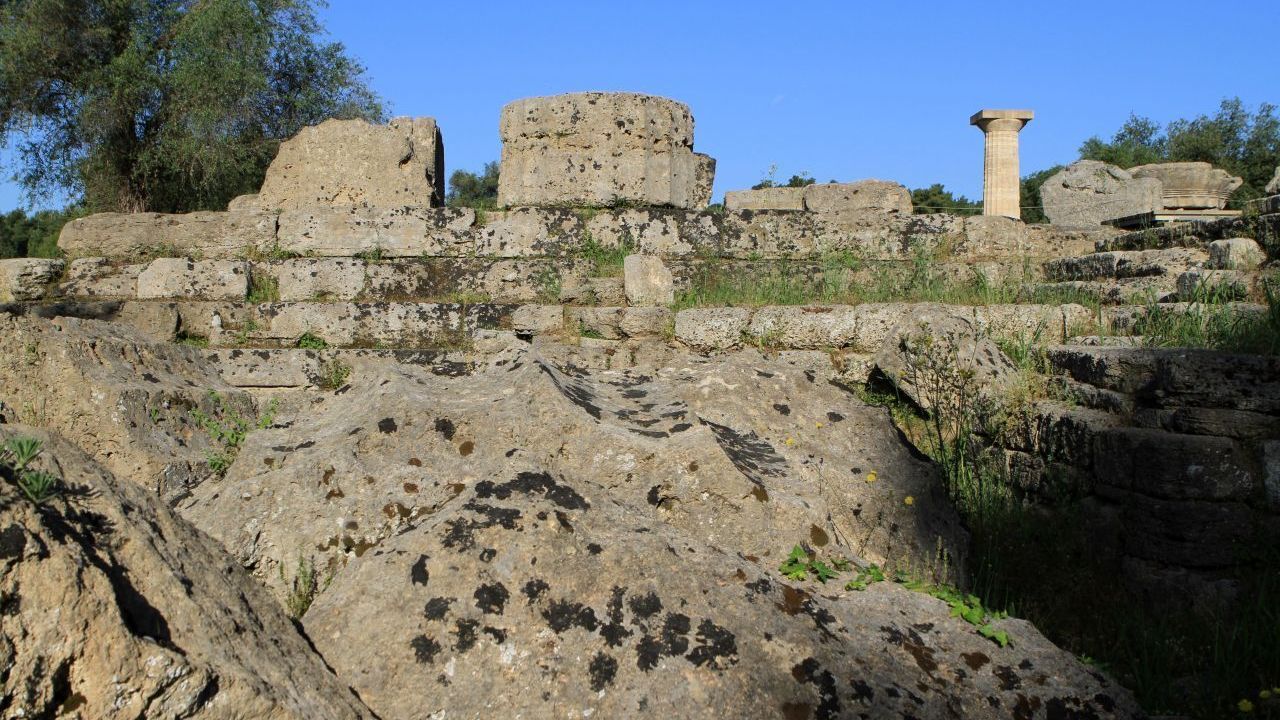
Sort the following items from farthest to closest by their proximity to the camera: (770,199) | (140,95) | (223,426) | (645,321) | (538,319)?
1. (140,95)
2. (770,199)
3. (538,319)
4. (645,321)
5. (223,426)

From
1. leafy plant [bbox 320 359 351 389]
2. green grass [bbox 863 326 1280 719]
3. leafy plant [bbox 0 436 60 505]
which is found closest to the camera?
leafy plant [bbox 0 436 60 505]

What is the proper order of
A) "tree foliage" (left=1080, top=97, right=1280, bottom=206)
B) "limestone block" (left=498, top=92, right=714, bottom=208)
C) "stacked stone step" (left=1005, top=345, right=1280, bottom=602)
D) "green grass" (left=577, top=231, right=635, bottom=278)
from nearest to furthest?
"stacked stone step" (left=1005, top=345, right=1280, bottom=602)
"green grass" (left=577, top=231, right=635, bottom=278)
"limestone block" (left=498, top=92, right=714, bottom=208)
"tree foliage" (left=1080, top=97, right=1280, bottom=206)

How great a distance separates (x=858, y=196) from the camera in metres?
12.3

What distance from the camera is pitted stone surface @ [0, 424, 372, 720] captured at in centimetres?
194

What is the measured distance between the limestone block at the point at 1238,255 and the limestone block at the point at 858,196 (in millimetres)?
4285

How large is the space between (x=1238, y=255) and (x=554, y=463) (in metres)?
5.84

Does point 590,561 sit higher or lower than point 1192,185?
lower

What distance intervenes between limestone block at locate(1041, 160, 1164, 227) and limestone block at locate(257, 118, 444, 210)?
1628 cm

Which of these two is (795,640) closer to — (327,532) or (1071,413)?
(327,532)

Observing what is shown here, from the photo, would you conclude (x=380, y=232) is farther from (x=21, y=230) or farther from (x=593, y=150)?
(x=21, y=230)

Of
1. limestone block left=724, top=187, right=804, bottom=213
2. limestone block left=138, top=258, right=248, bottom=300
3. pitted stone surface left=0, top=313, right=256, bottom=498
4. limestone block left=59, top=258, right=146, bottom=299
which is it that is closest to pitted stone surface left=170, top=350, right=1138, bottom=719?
pitted stone surface left=0, top=313, right=256, bottom=498

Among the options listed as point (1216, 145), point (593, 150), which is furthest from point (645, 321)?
point (1216, 145)

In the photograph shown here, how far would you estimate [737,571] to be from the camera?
2.88 metres

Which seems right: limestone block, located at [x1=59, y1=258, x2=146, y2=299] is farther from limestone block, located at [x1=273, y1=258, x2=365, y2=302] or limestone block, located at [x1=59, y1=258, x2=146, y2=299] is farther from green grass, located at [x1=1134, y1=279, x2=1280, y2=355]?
green grass, located at [x1=1134, y1=279, x2=1280, y2=355]
